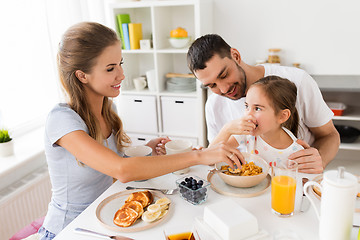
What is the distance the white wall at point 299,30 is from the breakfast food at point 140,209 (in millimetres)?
2428

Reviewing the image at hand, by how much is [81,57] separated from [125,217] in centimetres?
72

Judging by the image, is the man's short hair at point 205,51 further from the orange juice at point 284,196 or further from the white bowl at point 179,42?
the white bowl at point 179,42

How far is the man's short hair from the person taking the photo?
1574 mm

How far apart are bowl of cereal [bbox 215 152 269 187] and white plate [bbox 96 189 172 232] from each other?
0.26m

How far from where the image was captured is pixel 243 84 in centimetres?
172

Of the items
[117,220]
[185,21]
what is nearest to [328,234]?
[117,220]

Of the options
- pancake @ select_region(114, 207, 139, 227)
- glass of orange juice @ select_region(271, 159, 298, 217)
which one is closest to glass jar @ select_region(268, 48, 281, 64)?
glass of orange juice @ select_region(271, 159, 298, 217)

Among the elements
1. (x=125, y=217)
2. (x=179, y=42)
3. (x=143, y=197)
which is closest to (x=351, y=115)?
(x=179, y=42)

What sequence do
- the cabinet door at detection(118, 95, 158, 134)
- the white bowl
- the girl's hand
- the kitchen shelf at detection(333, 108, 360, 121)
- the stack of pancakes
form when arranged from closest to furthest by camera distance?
1. the stack of pancakes
2. the girl's hand
3. the kitchen shelf at detection(333, 108, 360, 121)
4. the white bowl
5. the cabinet door at detection(118, 95, 158, 134)

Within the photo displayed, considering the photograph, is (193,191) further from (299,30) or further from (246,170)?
(299,30)

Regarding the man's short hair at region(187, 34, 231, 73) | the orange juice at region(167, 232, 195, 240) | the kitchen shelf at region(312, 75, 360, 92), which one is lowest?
the orange juice at region(167, 232, 195, 240)

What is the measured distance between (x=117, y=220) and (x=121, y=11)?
2.68 meters

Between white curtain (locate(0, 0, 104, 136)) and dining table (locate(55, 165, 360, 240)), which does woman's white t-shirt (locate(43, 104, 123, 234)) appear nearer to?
dining table (locate(55, 165, 360, 240))

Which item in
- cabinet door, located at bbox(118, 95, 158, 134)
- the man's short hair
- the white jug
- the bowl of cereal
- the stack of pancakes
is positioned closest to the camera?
the white jug
